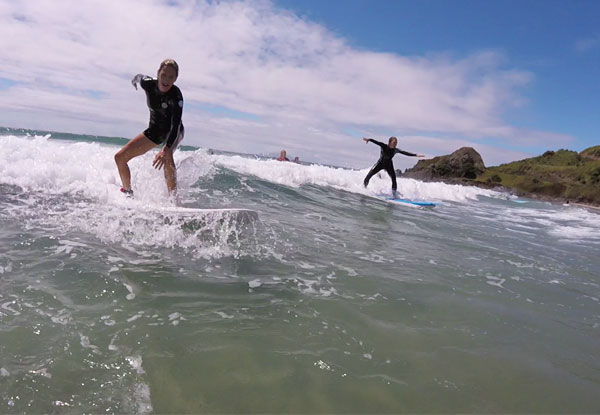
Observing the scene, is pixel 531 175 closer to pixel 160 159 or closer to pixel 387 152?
pixel 387 152

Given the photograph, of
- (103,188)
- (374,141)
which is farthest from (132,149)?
(374,141)

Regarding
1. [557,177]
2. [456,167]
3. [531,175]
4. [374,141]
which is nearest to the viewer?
[374,141]

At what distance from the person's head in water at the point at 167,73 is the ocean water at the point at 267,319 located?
79.0 inches

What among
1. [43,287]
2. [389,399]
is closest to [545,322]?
[389,399]

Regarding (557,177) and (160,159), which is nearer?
(160,159)

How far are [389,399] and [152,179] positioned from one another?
6505 millimetres

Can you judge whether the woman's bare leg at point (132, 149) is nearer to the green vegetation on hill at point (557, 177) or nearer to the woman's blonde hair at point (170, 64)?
the woman's blonde hair at point (170, 64)

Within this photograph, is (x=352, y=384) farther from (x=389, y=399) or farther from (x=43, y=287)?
(x=43, y=287)

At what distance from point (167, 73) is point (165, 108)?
0.63m

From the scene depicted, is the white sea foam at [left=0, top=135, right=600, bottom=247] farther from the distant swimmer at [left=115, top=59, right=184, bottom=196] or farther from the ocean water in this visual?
the distant swimmer at [left=115, top=59, right=184, bottom=196]

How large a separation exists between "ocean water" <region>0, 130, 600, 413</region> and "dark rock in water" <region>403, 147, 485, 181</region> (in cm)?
3966

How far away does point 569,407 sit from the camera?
2.56m

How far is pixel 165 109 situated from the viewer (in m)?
6.34

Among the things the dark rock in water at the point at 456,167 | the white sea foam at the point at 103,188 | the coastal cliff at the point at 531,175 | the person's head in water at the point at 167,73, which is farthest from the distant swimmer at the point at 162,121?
the dark rock in water at the point at 456,167
